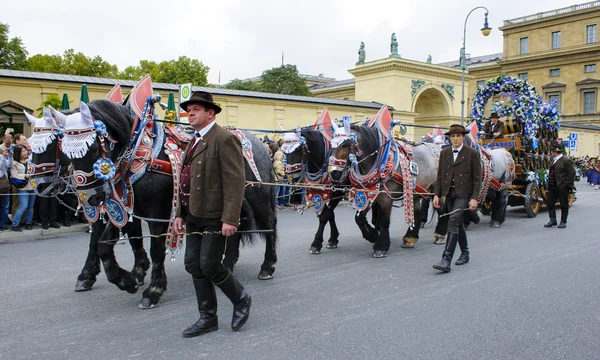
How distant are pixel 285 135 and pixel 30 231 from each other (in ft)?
18.9

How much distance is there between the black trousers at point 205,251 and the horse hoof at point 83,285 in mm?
2146

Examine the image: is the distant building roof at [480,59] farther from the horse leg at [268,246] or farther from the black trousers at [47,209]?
the horse leg at [268,246]

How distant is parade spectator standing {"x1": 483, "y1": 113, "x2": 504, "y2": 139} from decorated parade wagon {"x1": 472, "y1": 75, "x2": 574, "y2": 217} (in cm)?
14

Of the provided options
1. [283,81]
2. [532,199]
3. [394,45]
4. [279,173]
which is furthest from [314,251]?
[283,81]

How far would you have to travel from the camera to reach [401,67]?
113 ft

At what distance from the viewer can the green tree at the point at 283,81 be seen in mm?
49156

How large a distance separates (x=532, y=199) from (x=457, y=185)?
6.40 m

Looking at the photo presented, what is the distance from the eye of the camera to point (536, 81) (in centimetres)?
5766

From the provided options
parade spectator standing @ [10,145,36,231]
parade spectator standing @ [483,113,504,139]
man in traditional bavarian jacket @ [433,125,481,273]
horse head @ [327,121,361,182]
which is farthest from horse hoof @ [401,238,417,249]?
parade spectator standing @ [10,145,36,231]

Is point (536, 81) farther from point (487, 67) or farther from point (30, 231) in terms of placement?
point (30, 231)

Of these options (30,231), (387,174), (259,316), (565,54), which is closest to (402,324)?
(259,316)

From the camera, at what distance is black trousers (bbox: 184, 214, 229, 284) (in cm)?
421

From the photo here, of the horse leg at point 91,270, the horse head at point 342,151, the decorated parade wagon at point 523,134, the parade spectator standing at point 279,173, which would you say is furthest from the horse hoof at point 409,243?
the horse leg at point 91,270

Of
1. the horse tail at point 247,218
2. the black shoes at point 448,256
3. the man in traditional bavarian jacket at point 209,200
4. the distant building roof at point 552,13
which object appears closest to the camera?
the man in traditional bavarian jacket at point 209,200
